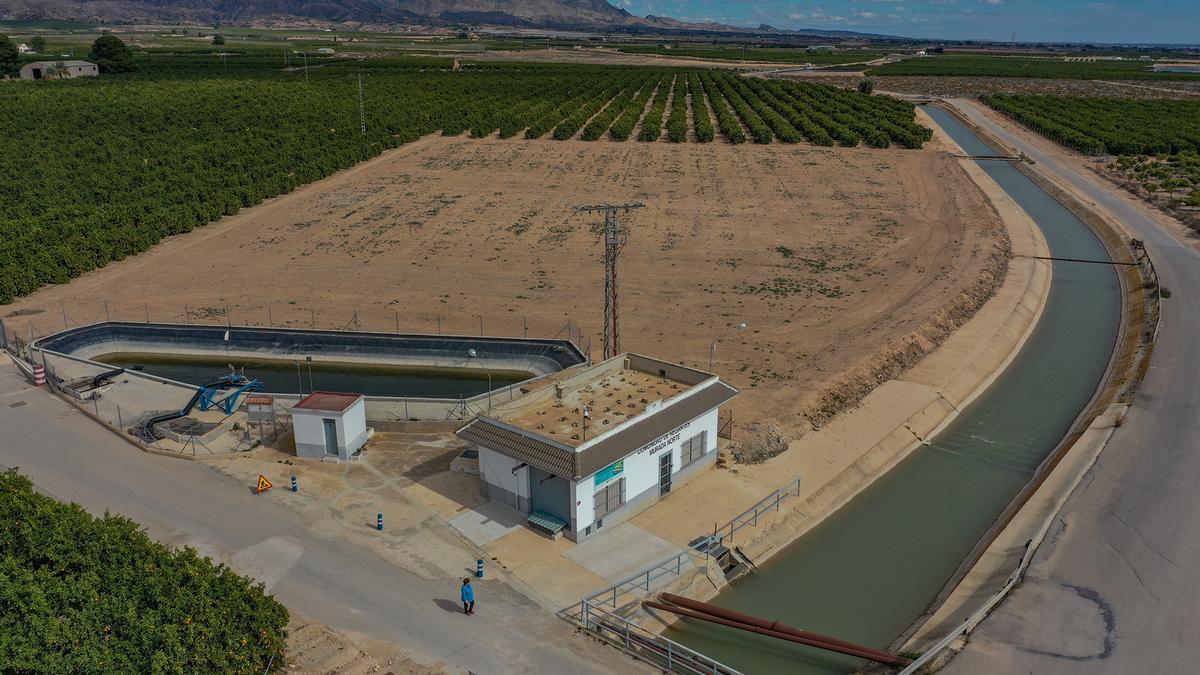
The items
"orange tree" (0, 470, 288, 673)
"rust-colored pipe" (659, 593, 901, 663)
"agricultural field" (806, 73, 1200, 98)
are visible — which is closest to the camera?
"orange tree" (0, 470, 288, 673)

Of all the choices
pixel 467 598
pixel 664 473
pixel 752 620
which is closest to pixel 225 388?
pixel 467 598

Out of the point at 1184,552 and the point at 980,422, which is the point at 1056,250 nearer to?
the point at 980,422

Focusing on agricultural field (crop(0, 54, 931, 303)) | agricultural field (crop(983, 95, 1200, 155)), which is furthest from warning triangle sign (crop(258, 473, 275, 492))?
Result: agricultural field (crop(983, 95, 1200, 155))

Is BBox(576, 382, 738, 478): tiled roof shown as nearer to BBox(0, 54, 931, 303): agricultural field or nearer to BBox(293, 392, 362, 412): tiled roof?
BBox(293, 392, 362, 412): tiled roof

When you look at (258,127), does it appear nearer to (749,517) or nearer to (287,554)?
(287,554)

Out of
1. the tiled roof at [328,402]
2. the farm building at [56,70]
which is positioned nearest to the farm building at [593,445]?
the tiled roof at [328,402]

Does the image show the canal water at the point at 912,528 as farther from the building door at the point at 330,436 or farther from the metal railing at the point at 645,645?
the building door at the point at 330,436

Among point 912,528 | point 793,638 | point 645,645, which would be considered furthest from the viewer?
point 912,528

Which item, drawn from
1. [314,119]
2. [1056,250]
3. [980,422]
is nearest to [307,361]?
[980,422]
